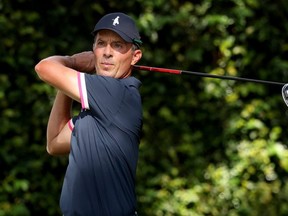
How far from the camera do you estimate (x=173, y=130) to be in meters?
7.46

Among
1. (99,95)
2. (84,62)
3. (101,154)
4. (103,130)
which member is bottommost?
(101,154)

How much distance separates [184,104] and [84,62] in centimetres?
342

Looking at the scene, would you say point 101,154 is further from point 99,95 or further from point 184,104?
point 184,104

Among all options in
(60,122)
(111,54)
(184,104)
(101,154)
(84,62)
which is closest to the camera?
(101,154)

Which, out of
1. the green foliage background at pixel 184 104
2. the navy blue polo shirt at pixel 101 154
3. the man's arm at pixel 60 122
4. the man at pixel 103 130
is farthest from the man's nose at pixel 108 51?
the green foliage background at pixel 184 104

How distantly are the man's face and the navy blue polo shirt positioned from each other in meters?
0.10

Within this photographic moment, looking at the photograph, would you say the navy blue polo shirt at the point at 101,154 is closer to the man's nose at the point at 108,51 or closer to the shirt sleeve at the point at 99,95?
the shirt sleeve at the point at 99,95

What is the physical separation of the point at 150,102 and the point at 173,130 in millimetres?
312

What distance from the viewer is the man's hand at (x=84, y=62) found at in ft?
13.4

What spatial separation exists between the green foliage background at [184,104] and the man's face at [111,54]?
3.14 metres

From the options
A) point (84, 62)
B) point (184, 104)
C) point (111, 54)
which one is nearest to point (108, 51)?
point (111, 54)

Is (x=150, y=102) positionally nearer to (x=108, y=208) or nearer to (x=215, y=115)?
(x=215, y=115)

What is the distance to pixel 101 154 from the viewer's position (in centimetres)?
376

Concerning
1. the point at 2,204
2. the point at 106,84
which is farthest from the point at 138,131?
the point at 2,204
